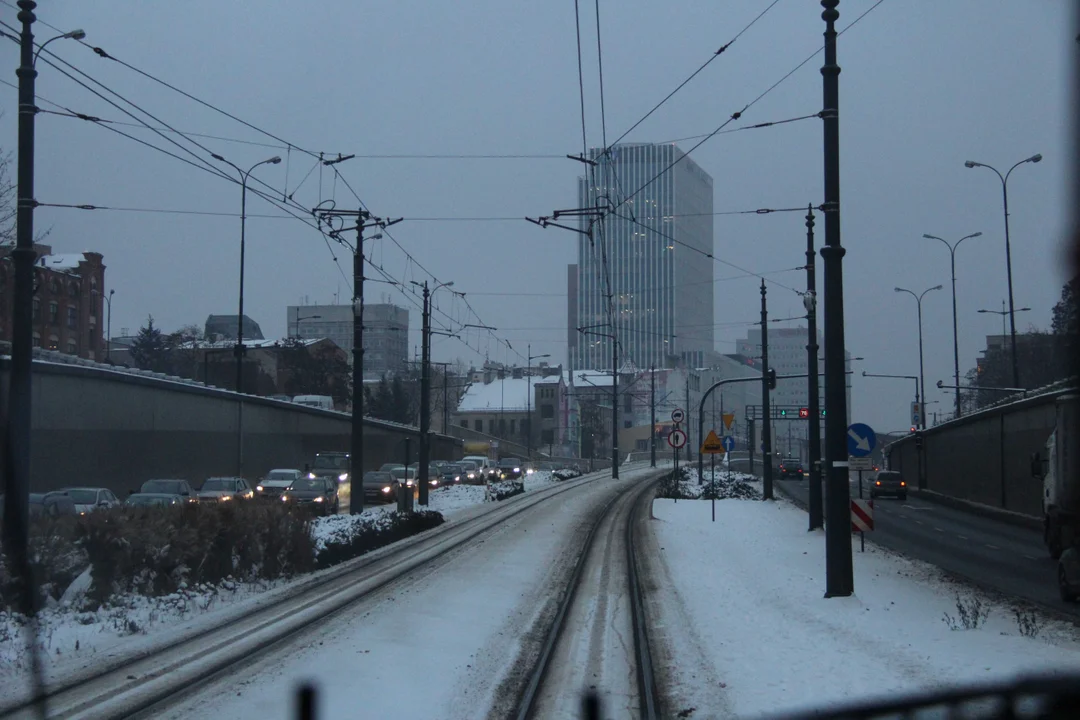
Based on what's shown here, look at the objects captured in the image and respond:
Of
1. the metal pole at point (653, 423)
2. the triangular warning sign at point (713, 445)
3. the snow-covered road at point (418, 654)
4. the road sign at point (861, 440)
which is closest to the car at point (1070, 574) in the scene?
the road sign at point (861, 440)

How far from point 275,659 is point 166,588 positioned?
464 cm

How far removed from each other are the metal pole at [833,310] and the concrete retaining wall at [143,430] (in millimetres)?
21816

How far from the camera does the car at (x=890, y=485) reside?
52.7 m

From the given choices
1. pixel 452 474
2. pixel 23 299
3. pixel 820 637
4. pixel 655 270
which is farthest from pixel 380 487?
pixel 655 270

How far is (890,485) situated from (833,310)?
4069 cm

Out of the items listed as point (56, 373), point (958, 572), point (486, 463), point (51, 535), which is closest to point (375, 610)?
point (51, 535)

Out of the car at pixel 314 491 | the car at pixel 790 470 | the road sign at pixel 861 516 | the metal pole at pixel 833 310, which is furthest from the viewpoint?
the car at pixel 790 470

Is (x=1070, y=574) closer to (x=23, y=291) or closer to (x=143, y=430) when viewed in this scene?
(x=23, y=291)

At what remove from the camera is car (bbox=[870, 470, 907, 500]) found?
5266 centimetres

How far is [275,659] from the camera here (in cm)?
1092

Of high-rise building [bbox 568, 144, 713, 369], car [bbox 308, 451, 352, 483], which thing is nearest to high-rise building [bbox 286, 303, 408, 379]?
high-rise building [bbox 568, 144, 713, 369]

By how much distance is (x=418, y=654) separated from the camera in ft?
37.3

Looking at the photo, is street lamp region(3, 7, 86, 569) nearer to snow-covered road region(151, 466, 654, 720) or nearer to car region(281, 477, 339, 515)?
snow-covered road region(151, 466, 654, 720)

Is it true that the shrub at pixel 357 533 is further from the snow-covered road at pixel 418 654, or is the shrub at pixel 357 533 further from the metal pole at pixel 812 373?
the metal pole at pixel 812 373
